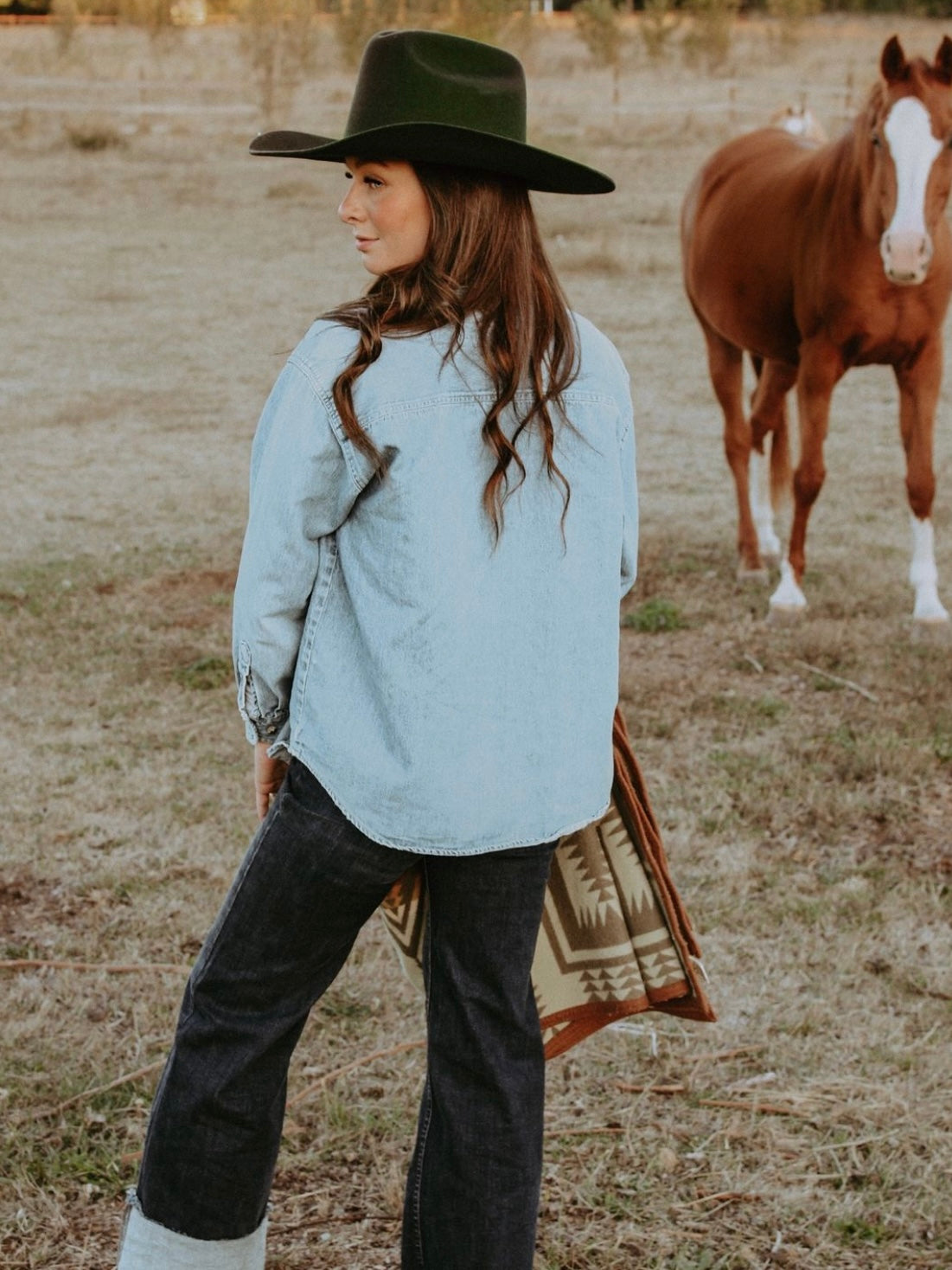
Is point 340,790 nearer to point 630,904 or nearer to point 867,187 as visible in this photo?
point 630,904

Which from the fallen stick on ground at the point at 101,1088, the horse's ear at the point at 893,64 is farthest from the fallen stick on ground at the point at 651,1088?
the horse's ear at the point at 893,64

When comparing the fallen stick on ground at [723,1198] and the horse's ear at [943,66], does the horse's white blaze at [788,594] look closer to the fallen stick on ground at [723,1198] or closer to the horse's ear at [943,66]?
the horse's ear at [943,66]

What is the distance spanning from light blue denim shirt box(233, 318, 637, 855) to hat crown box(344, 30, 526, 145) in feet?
0.94

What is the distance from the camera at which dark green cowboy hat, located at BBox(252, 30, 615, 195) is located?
1.81m

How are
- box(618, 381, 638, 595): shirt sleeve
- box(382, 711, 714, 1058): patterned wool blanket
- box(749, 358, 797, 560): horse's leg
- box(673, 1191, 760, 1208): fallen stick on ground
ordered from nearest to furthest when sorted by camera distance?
box(618, 381, 638, 595): shirt sleeve < box(382, 711, 714, 1058): patterned wool blanket < box(673, 1191, 760, 1208): fallen stick on ground < box(749, 358, 797, 560): horse's leg

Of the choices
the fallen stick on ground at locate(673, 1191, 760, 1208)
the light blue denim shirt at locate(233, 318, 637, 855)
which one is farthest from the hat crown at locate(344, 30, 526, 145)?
the fallen stick on ground at locate(673, 1191, 760, 1208)

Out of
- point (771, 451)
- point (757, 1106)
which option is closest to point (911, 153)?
point (771, 451)

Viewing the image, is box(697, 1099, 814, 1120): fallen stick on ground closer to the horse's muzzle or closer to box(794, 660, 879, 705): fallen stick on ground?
box(794, 660, 879, 705): fallen stick on ground

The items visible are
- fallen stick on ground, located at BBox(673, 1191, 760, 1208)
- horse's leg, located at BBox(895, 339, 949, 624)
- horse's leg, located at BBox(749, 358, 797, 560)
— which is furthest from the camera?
horse's leg, located at BBox(749, 358, 797, 560)

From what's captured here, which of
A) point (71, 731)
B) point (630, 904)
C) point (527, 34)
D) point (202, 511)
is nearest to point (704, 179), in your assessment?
point (202, 511)

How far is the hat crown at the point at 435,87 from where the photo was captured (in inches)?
73.4

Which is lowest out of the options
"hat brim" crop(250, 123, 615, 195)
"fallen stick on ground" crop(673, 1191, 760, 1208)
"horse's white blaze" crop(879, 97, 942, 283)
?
"fallen stick on ground" crop(673, 1191, 760, 1208)

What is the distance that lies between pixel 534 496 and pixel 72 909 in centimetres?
235

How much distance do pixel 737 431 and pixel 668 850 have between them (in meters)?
3.11
